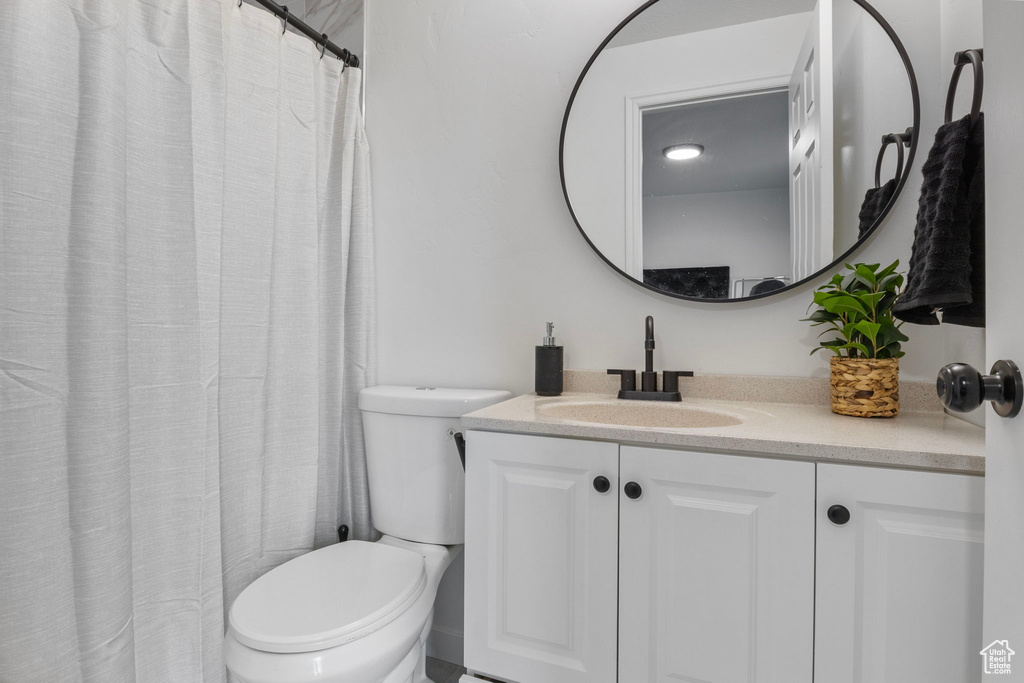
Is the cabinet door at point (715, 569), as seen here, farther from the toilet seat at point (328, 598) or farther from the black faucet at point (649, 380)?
the toilet seat at point (328, 598)

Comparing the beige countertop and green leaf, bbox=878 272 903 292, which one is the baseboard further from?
green leaf, bbox=878 272 903 292

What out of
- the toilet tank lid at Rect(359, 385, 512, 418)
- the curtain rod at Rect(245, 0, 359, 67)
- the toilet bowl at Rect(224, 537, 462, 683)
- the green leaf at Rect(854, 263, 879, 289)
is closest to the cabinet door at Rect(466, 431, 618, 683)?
the toilet bowl at Rect(224, 537, 462, 683)

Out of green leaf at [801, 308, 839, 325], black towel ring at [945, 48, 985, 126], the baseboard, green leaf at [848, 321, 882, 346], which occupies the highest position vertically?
black towel ring at [945, 48, 985, 126]

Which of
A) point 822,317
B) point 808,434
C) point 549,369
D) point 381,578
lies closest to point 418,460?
point 381,578

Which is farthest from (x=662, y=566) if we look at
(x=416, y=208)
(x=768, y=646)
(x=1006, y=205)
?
(x=416, y=208)

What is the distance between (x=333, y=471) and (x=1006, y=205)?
1552mm

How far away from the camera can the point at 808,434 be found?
90 centimetres

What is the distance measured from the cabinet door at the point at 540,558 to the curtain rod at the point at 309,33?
1234 millimetres

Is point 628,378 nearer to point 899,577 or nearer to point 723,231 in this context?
point 723,231

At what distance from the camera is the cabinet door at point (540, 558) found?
981 millimetres

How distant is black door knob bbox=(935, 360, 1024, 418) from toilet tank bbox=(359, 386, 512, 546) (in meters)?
1.00

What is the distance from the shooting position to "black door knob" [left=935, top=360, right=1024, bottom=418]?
51cm

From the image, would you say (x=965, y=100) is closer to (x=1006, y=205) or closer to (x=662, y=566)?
(x=1006, y=205)

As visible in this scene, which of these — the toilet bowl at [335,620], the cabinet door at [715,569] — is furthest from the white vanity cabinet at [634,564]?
the toilet bowl at [335,620]
